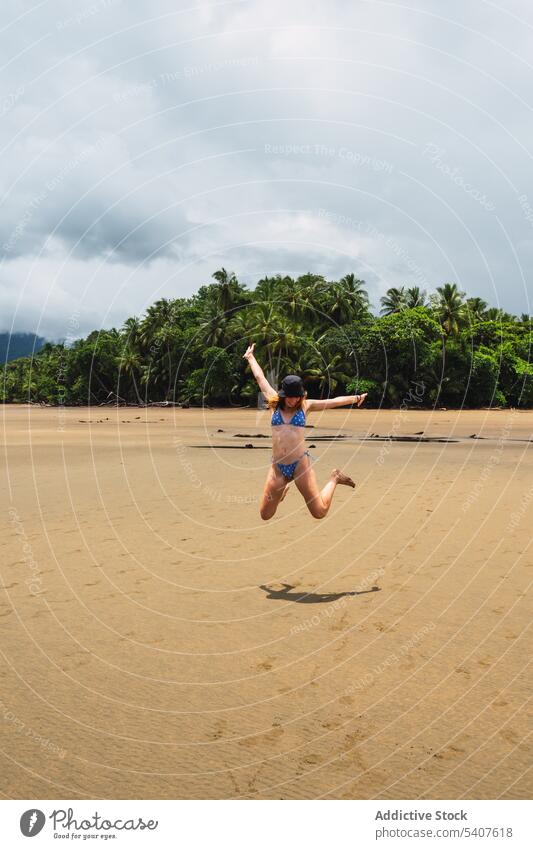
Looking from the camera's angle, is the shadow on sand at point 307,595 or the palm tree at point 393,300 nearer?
the shadow on sand at point 307,595

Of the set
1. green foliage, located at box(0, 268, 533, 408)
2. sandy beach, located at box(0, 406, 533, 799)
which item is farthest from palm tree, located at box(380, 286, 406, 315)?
sandy beach, located at box(0, 406, 533, 799)

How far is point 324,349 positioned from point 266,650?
220ft

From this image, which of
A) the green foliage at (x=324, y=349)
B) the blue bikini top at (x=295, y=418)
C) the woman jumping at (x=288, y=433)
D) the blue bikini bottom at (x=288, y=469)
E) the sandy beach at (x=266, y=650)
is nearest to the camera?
the sandy beach at (x=266, y=650)

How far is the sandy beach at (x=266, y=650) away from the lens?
4168 millimetres

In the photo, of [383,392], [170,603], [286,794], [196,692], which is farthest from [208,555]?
[383,392]

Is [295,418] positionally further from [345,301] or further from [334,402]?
[345,301]

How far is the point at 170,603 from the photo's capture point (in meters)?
7.43

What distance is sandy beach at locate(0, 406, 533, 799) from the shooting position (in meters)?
4.17

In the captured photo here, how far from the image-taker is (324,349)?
72.1 meters

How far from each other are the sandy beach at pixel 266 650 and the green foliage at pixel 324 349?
4236 centimetres

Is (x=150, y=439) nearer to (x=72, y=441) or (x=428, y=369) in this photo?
(x=72, y=441)

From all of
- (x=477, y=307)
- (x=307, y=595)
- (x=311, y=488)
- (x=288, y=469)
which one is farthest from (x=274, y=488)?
(x=477, y=307)

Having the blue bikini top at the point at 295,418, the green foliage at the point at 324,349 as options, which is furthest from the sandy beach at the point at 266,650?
the green foliage at the point at 324,349

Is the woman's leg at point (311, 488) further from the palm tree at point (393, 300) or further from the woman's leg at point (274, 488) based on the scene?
the palm tree at point (393, 300)
